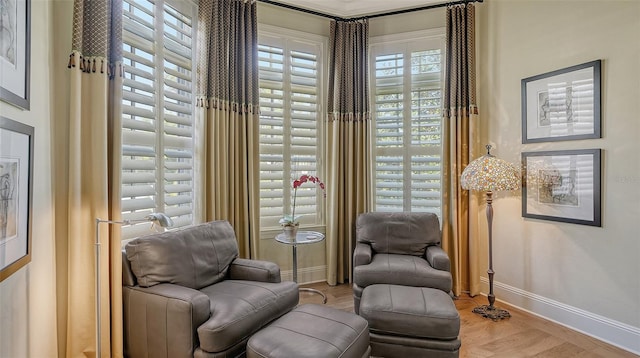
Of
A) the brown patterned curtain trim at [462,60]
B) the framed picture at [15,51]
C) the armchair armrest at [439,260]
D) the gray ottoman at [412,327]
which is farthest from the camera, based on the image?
the brown patterned curtain trim at [462,60]

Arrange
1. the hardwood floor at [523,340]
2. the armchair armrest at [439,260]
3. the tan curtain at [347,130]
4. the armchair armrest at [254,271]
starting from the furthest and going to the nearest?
the tan curtain at [347,130], the armchair armrest at [439,260], the armchair armrest at [254,271], the hardwood floor at [523,340]

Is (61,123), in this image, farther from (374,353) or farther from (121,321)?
(374,353)

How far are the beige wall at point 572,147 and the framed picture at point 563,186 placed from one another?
0.06 meters

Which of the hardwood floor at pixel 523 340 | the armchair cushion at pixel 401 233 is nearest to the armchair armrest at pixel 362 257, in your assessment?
the armchair cushion at pixel 401 233

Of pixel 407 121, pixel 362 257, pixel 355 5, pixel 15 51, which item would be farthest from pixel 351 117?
pixel 15 51

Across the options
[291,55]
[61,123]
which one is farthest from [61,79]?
[291,55]

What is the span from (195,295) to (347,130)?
2540mm

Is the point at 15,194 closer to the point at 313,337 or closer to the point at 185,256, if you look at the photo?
the point at 185,256

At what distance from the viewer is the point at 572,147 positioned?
9.18 feet

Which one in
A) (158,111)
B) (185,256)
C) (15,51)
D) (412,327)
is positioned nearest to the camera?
(15,51)

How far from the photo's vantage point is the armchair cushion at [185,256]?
218 centimetres

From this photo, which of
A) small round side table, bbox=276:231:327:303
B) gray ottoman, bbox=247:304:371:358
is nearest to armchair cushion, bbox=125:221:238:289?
small round side table, bbox=276:231:327:303

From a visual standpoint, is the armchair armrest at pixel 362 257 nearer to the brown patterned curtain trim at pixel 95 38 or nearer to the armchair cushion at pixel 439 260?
the armchair cushion at pixel 439 260

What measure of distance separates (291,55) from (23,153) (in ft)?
9.46
